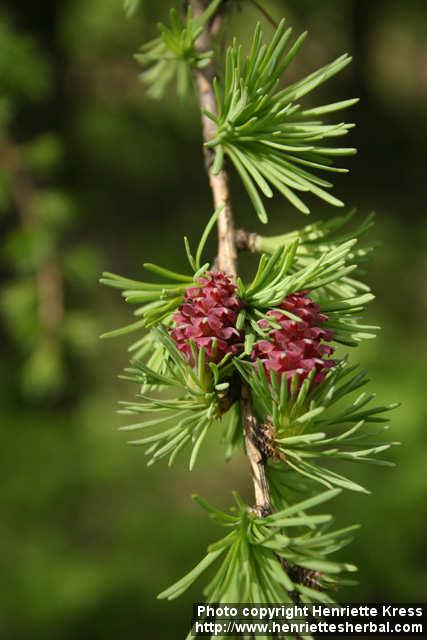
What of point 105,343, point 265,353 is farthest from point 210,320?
point 105,343

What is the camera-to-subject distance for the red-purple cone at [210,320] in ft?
1.51

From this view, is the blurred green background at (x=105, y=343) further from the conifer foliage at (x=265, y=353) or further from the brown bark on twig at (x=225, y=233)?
the conifer foliage at (x=265, y=353)

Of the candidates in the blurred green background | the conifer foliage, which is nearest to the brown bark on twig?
the conifer foliage

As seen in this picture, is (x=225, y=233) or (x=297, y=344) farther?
(x=225, y=233)

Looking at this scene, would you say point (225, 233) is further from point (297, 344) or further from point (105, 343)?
point (105, 343)

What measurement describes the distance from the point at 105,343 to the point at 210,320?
3.23 meters

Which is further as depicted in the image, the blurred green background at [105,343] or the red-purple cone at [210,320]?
the blurred green background at [105,343]

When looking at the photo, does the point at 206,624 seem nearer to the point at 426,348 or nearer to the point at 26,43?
the point at 26,43

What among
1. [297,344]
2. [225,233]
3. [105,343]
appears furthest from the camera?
[105,343]

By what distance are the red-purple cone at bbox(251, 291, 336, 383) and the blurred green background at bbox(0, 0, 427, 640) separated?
0.40 metres

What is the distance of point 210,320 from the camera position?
458mm

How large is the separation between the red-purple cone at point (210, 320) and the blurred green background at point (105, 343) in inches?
15.2

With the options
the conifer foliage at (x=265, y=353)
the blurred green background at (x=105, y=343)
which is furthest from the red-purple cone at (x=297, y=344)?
the blurred green background at (x=105, y=343)

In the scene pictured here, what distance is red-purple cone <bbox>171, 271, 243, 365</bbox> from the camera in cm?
46
